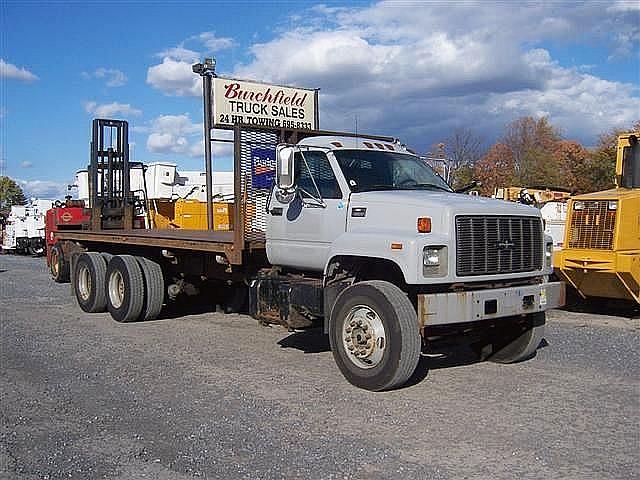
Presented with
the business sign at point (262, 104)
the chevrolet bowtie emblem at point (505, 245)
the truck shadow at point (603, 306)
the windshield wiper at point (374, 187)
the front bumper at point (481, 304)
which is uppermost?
the business sign at point (262, 104)

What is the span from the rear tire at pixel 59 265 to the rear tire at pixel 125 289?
3.96 meters

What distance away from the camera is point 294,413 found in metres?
6.29

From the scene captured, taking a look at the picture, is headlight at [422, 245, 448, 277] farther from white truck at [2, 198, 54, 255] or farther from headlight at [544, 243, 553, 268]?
white truck at [2, 198, 54, 255]

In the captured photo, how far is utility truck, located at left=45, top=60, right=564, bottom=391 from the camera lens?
6773mm

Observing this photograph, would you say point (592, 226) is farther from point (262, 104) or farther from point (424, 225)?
point (262, 104)

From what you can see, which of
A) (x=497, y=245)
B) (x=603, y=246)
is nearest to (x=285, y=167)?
(x=497, y=245)

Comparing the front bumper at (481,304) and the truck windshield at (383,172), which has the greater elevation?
the truck windshield at (383,172)

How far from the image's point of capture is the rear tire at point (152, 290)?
453 inches

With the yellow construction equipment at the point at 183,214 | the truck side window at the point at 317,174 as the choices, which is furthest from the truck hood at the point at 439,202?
the yellow construction equipment at the point at 183,214

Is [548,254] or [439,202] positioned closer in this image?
[439,202]

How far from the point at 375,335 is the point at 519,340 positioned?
6.86ft

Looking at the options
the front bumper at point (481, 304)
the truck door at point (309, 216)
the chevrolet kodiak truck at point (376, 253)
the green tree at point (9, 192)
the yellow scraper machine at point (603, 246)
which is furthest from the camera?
the green tree at point (9, 192)

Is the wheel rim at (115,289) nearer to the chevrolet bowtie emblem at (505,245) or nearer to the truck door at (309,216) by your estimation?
the truck door at (309,216)

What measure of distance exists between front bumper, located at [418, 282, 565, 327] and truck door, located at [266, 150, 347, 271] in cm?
147
